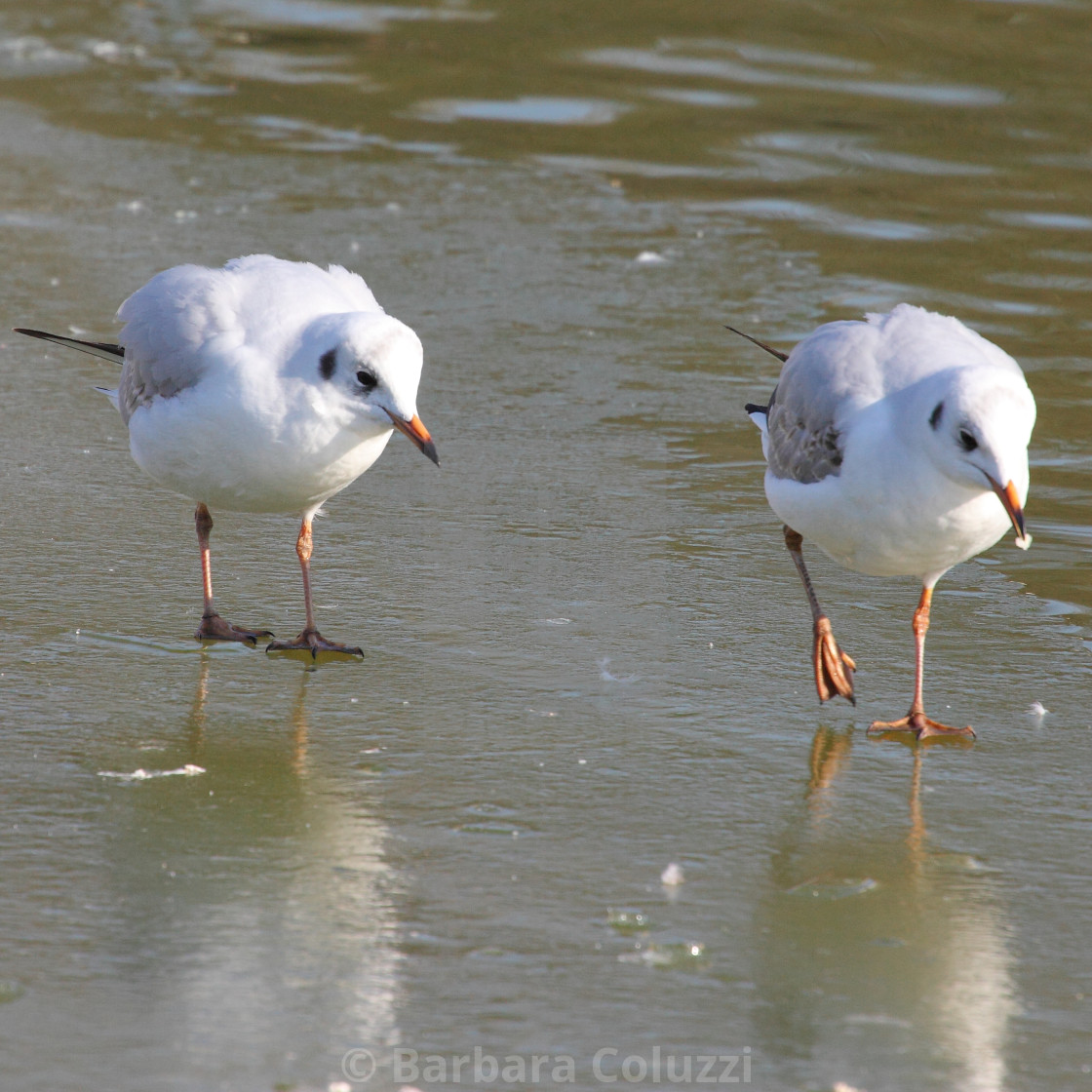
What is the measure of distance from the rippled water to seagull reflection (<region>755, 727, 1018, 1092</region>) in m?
0.01

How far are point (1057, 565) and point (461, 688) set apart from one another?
6.89 ft

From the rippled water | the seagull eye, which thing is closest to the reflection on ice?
the rippled water

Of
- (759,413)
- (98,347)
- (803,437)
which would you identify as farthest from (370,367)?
(759,413)

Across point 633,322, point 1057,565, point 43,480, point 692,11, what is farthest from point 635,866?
point 692,11

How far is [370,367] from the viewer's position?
420 cm

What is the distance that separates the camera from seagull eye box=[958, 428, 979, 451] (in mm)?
3721

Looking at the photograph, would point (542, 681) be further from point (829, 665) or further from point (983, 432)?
point (983, 432)

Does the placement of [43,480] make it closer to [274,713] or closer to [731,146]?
[274,713]

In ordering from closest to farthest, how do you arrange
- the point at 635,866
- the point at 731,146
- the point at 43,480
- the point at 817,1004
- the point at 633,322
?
the point at 817,1004, the point at 635,866, the point at 43,480, the point at 633,322, the point at 731,146

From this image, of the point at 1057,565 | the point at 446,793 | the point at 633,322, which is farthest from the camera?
the point at 633,322

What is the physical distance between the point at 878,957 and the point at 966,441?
127 cm

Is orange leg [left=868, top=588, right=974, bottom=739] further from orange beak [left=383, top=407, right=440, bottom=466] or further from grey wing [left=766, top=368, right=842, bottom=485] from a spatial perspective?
orange beak [left=383, top=407, right=440, bottom=466]

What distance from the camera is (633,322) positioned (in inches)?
300

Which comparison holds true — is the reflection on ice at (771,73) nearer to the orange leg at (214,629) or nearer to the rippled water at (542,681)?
the rippled water at (542,681)
